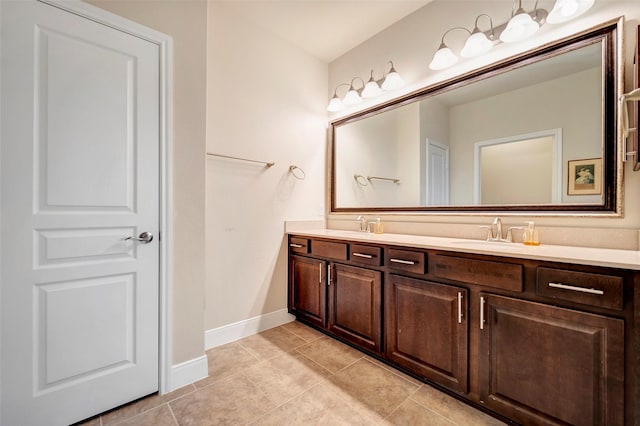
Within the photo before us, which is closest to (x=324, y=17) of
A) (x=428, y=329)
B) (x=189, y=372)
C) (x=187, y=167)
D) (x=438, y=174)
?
(x=438, y=174)

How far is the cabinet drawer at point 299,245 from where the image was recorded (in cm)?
248

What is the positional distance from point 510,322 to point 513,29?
66.5 inches

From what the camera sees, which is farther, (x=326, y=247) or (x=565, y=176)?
(x=326, y=247)

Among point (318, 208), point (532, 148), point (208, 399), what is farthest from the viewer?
point (318, 208)

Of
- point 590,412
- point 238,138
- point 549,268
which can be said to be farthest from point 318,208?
point 590,412

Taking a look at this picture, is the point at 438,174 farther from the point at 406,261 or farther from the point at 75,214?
the point at 75,214

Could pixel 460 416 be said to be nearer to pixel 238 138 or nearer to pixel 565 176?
pixel 565 176

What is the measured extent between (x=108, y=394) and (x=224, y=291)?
94cm

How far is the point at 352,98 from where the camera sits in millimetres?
2691

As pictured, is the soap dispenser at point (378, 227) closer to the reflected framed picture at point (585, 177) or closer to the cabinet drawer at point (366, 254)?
the cabinet drawer at point (366, 254)

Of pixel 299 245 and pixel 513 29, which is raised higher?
pixel 513 29

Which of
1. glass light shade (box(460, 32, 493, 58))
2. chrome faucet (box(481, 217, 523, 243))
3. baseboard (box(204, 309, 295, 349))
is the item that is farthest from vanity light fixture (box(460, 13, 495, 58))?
baseboard (box(204, 309, 295, 349))

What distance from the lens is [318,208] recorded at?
2955 mm

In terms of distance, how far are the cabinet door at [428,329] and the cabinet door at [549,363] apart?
0.11 m
